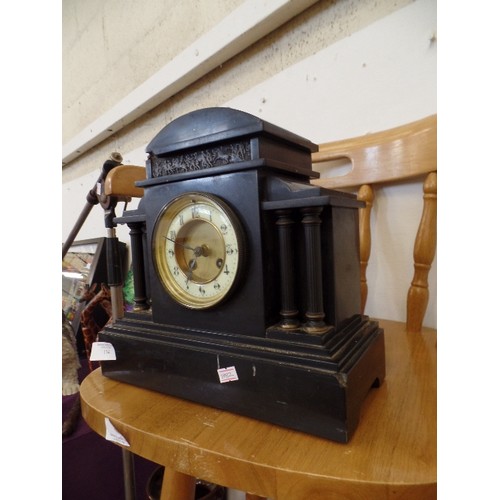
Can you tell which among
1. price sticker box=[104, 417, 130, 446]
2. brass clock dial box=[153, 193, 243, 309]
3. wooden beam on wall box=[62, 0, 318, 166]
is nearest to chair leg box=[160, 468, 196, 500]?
price sticker box=[104, 417, 130, 446]

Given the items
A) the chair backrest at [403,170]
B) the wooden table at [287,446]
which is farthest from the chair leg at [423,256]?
the wooden table at [287,446]

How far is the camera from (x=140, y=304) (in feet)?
2.20

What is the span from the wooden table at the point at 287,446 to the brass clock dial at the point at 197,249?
0.18 meters

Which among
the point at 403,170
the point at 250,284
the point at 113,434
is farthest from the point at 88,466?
the point at 403,170

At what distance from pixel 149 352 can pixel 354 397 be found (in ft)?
1.17

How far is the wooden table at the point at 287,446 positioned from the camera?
1.20ft

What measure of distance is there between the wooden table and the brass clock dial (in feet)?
0.60

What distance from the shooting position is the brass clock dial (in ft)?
1.71

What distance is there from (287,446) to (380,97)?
2.83ft

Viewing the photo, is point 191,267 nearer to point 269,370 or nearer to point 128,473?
point 269,370

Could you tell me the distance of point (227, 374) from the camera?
0.51 metres

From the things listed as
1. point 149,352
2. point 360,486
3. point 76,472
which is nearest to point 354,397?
point 360,486

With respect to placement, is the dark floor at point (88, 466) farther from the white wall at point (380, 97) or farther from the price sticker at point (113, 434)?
the white wall at point (380, 97)

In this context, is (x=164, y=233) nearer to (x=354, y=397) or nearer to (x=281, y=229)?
(x=281, y=229)
